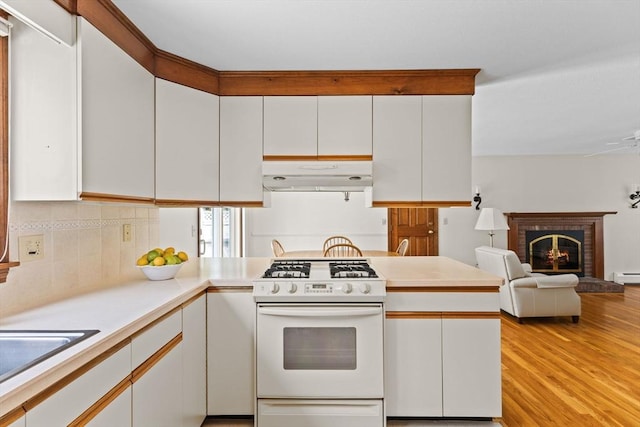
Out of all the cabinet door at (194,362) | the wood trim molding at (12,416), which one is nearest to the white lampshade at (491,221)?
the cabinet door at (194,362)

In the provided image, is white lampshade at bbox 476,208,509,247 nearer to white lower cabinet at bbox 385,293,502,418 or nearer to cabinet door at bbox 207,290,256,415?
white lower cabinet at bbox 385,293,502,418

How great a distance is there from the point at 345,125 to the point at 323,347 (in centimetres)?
144

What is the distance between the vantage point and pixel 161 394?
1671 millimetres

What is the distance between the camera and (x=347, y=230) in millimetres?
6551

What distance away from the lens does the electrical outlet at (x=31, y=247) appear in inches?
63.4

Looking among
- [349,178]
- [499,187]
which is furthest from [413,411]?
[499,187]

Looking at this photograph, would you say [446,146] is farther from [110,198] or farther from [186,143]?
[110,198]

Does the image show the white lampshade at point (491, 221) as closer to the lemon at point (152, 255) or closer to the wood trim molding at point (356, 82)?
the wood trim molding at point (356, 82)

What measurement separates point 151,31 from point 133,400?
181cm

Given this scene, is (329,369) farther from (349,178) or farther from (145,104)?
(145,104)

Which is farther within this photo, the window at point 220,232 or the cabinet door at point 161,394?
the window at point 220,232

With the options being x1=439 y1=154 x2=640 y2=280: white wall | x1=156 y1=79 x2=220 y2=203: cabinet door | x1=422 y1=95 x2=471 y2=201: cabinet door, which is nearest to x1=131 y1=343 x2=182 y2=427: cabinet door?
x1=156 y1=79 x2=220 y2=203: cabinet door

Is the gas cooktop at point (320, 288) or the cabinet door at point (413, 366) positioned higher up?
the gas cooktop at point (320, 288)

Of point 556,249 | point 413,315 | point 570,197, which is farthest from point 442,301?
point 570,197
